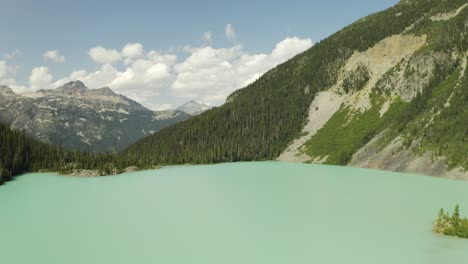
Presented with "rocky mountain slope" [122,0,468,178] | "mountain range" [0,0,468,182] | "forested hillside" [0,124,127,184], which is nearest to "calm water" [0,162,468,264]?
"mountain range" [0,0,468,182]

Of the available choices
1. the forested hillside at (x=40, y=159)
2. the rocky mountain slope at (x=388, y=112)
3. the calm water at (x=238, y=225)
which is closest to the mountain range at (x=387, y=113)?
the rocky mountain slope at (x=388, y=112)

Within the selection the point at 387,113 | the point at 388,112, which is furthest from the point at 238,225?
the point at 388,112

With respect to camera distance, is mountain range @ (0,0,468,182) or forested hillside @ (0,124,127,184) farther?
forested hillside @ (0,124,127,184)

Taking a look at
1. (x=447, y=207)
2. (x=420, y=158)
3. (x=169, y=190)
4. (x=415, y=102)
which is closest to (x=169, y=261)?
(x=447, y=207)

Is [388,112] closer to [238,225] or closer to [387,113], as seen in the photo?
[387,113]

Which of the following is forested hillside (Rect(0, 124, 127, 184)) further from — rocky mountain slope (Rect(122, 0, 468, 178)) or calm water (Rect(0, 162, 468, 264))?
calm water (Rect(0, 162, 468, 264))

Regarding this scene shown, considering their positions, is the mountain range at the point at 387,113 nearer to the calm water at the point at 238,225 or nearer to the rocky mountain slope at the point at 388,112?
the rocky mountain slope at the point at 388,112
